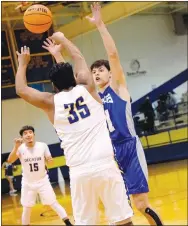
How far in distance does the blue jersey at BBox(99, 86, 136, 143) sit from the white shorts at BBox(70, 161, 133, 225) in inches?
45.6

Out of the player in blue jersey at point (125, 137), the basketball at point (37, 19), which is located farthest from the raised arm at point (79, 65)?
the player in blue jersey at point (125, 137)

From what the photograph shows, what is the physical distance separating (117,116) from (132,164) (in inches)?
19.3

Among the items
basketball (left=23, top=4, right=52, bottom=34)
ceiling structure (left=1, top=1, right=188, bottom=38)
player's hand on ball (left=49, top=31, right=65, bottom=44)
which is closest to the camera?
player's hand on ball (left=49, top=31, right=65, bottom=44)

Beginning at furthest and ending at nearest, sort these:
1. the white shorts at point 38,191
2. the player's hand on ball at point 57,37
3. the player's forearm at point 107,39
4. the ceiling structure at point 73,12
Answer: the ceiling structure at point 73,12, the white shorts at point 38,191, the player's forearm at point 107,39, the player's hand on ball at point 57,37

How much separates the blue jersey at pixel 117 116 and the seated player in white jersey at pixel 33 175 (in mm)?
2737

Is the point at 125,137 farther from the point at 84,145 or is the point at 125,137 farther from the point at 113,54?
the point at 84,145

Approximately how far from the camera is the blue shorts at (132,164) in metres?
4.67

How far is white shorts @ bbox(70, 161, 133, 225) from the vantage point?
3502mm

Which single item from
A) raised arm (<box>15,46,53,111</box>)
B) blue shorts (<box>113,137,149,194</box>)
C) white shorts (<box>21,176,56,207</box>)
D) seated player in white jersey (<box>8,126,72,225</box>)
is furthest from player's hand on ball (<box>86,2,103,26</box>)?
white shorts (<box>21,176,56,207</box>)

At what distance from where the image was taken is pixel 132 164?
4.69 meters

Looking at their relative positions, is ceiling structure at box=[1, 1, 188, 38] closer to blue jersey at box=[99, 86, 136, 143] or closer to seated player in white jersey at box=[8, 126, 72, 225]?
seated player in white jersey at box=[8, 126, 72, 225]

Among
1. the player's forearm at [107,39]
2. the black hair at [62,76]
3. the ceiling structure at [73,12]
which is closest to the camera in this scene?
the black hair at [62,76]

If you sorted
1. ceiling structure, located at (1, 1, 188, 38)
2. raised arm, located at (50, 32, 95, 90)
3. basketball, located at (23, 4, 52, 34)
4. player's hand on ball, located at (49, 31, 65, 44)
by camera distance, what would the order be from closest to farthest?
1. raised arm, located at (50, 32, 95, 90)
2. player's hand on ball, located at (49, 31, 65, 44)
3. basketball, located at (23, 4, 52, 34)
4. ceiling structure, located at (1, 1, 188, 38)

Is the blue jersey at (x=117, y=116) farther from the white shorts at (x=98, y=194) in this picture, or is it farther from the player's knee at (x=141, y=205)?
the white shorts at (x=98, y=194)
